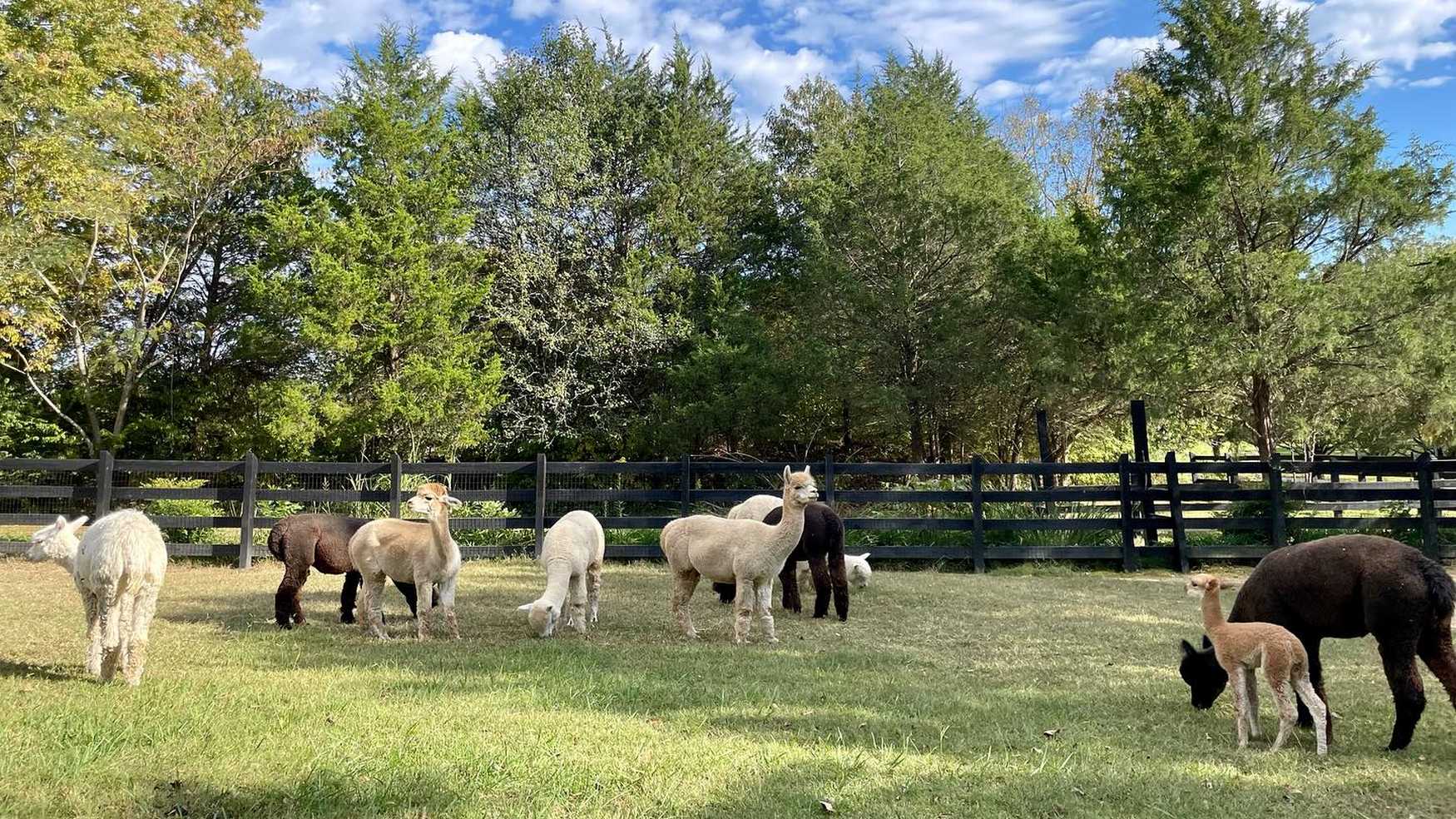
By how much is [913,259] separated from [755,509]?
1151 centimetres

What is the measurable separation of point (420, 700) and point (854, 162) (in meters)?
17.7

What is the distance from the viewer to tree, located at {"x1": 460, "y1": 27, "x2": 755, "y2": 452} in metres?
20.3

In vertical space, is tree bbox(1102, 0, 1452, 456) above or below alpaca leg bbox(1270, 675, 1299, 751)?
above

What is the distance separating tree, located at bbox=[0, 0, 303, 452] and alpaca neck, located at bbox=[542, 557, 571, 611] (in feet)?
41.0

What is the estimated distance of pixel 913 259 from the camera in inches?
757

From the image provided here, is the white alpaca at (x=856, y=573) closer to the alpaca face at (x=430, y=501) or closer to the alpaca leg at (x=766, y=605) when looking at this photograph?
the alpaca leg at (x=766, y=605)

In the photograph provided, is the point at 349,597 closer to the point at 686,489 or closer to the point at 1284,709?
the point at 686,489

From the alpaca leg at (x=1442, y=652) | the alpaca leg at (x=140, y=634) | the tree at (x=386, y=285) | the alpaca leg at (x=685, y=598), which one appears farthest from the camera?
the tree at (x=386, y=285)

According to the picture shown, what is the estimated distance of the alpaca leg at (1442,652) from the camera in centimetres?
433

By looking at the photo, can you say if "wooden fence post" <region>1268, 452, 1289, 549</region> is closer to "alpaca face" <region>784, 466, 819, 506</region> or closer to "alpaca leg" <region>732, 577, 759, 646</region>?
"alpaca face" <region>784, 466, 819, 506</region>

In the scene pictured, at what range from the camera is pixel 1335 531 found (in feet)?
40.4

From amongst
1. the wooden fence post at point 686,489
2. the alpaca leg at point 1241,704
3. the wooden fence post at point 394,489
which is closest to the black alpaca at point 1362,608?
the alpaca leg at point 1241,704

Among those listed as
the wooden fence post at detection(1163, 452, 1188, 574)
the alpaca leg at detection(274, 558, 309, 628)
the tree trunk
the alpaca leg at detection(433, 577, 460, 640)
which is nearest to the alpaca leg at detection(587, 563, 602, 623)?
the alpaca leg at detection(433, 577, 460, 640)

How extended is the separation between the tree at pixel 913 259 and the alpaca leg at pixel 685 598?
11.4m
